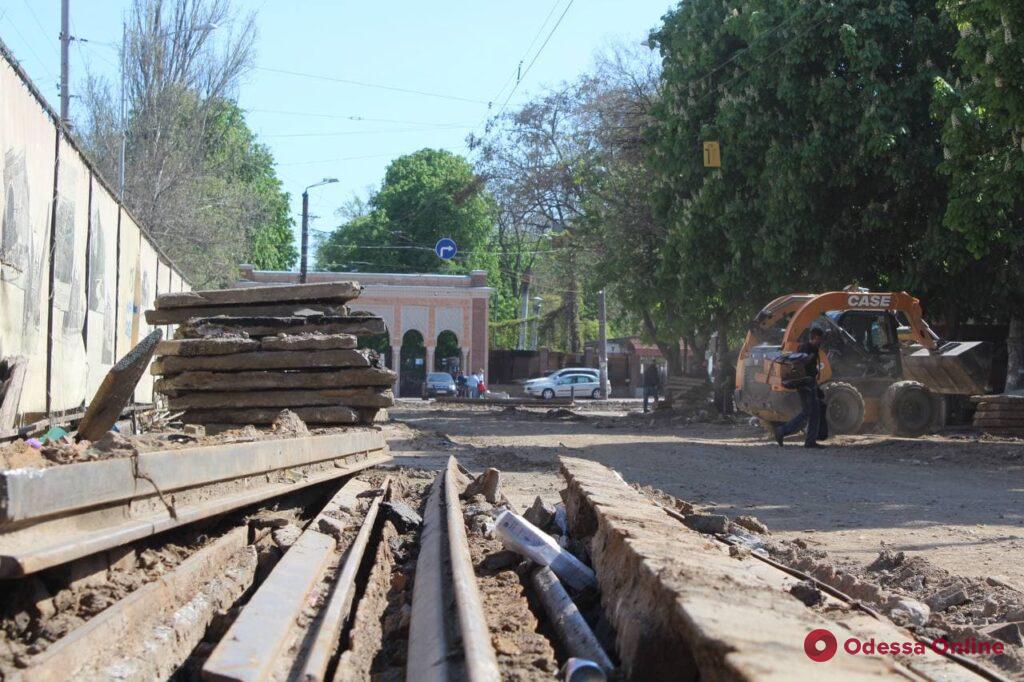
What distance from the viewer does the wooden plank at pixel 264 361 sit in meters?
10.8

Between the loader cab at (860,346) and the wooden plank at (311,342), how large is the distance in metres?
13.1

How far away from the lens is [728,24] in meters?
26.2

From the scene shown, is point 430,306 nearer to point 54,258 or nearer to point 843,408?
point 843,408

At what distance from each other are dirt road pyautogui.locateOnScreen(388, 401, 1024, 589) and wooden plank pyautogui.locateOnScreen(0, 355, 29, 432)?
442 centimetres

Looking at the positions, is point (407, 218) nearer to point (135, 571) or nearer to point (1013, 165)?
point (1013, 165)

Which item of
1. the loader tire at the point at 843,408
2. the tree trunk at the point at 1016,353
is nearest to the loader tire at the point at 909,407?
the loader tire at the point at 843,408

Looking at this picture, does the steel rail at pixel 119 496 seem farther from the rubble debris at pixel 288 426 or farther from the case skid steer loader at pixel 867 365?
the case skid steer loader at pixel 867 365

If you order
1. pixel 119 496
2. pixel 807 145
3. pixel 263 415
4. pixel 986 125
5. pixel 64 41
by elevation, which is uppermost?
pixel 64 41

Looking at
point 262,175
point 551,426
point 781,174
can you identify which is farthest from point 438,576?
point 262,175

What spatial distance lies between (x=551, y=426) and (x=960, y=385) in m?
10.4

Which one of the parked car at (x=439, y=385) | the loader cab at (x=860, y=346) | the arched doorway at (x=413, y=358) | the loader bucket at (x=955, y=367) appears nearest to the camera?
the loader bucket at (x=955, y=367)

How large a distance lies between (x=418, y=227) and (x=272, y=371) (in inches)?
2635

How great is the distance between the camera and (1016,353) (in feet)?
73.0

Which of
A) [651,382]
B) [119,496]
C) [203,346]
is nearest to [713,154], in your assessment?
[651,382]
